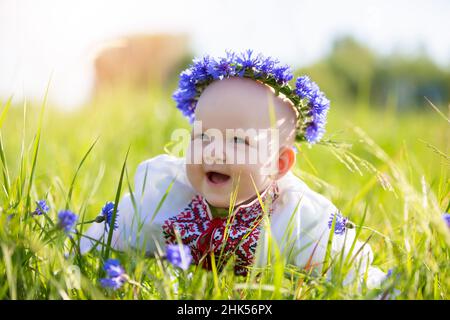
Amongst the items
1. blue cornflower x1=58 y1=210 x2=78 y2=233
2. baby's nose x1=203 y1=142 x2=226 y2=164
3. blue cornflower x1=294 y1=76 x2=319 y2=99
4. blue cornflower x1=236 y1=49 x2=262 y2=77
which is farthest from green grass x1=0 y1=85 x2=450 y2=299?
blue cornflower x1=236 y1=49 x2=262 y2=77

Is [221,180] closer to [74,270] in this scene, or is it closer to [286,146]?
[286,146]

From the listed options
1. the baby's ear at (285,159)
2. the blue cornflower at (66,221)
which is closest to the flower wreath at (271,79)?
the baby's ear at (285,159)

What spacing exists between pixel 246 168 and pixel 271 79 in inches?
14.4

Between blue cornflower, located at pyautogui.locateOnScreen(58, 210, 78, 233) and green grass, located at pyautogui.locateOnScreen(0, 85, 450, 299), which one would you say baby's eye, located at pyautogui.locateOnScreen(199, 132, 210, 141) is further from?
blue cornflower, located at pyautogui.locateOnScreen(58, 210, 78, 233)

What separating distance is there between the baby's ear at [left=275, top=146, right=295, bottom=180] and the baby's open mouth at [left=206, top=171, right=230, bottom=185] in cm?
24

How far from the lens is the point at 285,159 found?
2.30m

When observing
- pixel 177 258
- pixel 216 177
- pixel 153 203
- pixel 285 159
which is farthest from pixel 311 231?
pixel 177 258

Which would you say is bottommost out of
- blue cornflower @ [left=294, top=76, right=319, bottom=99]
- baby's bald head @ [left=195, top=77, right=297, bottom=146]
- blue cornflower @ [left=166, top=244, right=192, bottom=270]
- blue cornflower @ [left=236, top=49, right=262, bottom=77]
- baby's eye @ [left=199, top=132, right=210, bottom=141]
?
blue cornflower @ [left=166, top=244, right=192, bottom=270]

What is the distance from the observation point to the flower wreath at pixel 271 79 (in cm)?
220

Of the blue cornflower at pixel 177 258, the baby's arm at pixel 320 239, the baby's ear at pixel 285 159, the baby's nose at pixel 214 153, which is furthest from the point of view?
the baby's ear at pixel 285 159

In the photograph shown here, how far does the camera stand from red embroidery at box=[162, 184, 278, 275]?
215 cm

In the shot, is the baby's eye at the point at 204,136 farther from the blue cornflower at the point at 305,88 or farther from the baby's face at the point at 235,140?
the blue cornflower at the point at 305,88

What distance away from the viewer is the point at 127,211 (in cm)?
241

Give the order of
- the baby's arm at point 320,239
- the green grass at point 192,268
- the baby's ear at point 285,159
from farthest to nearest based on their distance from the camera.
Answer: the baby's ear at point 285,159 < the baby's arm at point 320,239 < the green grass at point 192,268
